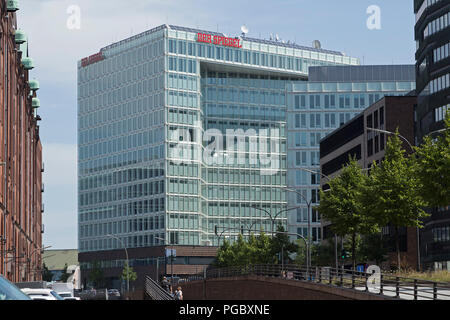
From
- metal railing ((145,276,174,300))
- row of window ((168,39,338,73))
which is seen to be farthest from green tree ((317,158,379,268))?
row of window ((168,39,338,73))

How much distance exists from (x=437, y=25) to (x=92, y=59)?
102m

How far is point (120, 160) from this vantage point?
175m

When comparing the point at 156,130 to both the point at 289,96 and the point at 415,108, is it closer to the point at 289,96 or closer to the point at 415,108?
the point at 289,96

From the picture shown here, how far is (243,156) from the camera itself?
590 ft

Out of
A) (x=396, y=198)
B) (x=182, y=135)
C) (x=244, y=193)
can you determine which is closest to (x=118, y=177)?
(x=182, y=135)

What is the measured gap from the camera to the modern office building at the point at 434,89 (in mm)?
90938

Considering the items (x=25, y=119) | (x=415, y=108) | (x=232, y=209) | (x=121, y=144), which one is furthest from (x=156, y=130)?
(x=415, y=108)

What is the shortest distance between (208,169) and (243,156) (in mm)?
8370

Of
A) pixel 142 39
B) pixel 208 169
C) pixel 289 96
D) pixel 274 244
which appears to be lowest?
pixel 274 244

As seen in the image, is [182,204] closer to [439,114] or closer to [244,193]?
[244,193]

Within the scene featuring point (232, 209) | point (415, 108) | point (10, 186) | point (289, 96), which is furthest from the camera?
point (232, 209)

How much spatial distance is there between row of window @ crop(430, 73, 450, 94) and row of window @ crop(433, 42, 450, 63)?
2047 mm

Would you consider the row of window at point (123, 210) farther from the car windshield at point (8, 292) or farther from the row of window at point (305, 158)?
the car windshield at point (8, 292)

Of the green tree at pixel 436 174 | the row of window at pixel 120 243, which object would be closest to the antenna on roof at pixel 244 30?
the row of window at pixel 120 243
